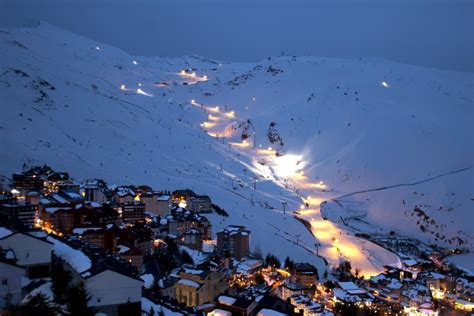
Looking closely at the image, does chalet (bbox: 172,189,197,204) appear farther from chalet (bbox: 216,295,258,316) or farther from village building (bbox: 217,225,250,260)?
chalet (bbox: 216,295,258,316)

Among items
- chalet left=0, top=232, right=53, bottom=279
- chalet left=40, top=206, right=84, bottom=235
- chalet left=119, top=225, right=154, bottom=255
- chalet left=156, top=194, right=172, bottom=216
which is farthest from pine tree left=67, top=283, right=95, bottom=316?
chalet left=156, top=194, right=172, bottom=216

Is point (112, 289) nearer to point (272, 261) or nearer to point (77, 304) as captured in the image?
point (77, 304)

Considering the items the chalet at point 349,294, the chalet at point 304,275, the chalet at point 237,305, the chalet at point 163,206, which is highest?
the chalet at point 163,206

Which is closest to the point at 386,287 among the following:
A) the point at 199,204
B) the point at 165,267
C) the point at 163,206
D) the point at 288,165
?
the point at 165,267

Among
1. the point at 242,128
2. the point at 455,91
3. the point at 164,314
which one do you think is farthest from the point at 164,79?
the point at 164,314

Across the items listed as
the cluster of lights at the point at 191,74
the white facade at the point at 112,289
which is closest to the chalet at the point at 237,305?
the white facade at the point at 112,289

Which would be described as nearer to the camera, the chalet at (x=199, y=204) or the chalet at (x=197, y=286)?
the chalet at (x=197, y=286)

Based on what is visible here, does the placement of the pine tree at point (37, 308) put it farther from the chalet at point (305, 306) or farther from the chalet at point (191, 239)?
the chalet at point (191, 239)

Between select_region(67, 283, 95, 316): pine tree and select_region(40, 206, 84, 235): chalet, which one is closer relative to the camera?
select_region(67, 283, 95, 316): pine tree
